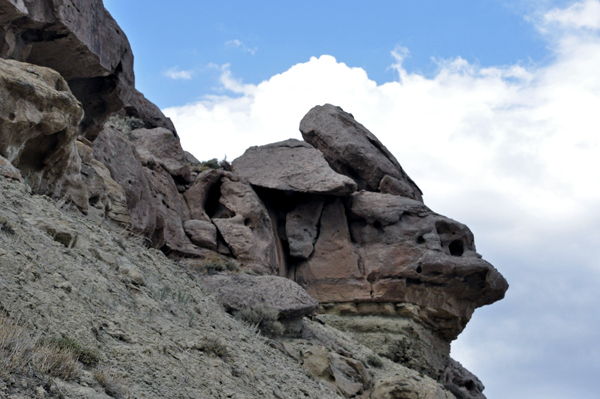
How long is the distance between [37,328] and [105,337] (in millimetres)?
925

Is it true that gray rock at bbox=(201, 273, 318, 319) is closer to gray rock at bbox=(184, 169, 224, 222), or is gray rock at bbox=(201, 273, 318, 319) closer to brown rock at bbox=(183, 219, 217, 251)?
brown rock at bbox=(183, 219, 217, 251)

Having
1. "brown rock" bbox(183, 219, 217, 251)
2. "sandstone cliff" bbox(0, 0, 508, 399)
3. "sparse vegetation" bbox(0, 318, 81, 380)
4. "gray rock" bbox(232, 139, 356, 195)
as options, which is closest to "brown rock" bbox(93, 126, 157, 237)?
"sandstone cliff" bbox(0, 0, 508, 399)

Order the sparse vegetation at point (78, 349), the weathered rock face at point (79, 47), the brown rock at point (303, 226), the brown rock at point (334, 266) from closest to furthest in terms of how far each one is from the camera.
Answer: the sparse vegetation at point (78, 349) < the weathered rock face at point (79, 47) < the brown rock at point (334, 266) < the brown rock at point (303, 226)

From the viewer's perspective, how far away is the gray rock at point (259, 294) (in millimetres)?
14047

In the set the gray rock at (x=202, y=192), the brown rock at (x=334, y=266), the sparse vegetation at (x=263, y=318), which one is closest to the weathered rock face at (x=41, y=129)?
the sparse vegetation at (x=263, y=318)

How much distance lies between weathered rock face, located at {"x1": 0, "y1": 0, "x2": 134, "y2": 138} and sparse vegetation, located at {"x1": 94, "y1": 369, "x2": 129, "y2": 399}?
9.11 metres

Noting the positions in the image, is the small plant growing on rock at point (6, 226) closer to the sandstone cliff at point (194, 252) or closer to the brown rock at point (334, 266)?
the sandstone cliff at point (194, 252)

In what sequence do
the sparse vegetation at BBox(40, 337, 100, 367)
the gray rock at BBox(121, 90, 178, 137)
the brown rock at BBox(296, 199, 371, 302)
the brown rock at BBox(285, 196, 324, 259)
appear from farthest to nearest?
the gray rock at BBox(121, 90, 178, 137) → the brown rock at BBox(285, 196, 324, 259) → the brown rock at BBox(296, 199, 371, 302) → the sparse vegetation at BBox(40, 337, 100, 367)

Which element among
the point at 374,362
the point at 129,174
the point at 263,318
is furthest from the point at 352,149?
the point at 263,318

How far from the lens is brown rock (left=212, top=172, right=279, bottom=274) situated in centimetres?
2023

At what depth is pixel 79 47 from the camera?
1359cm

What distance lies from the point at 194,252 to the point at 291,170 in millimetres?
6866

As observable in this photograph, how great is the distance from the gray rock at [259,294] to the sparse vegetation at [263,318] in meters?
0.27

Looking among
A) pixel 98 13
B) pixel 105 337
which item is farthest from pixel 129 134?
pixel 105 337
